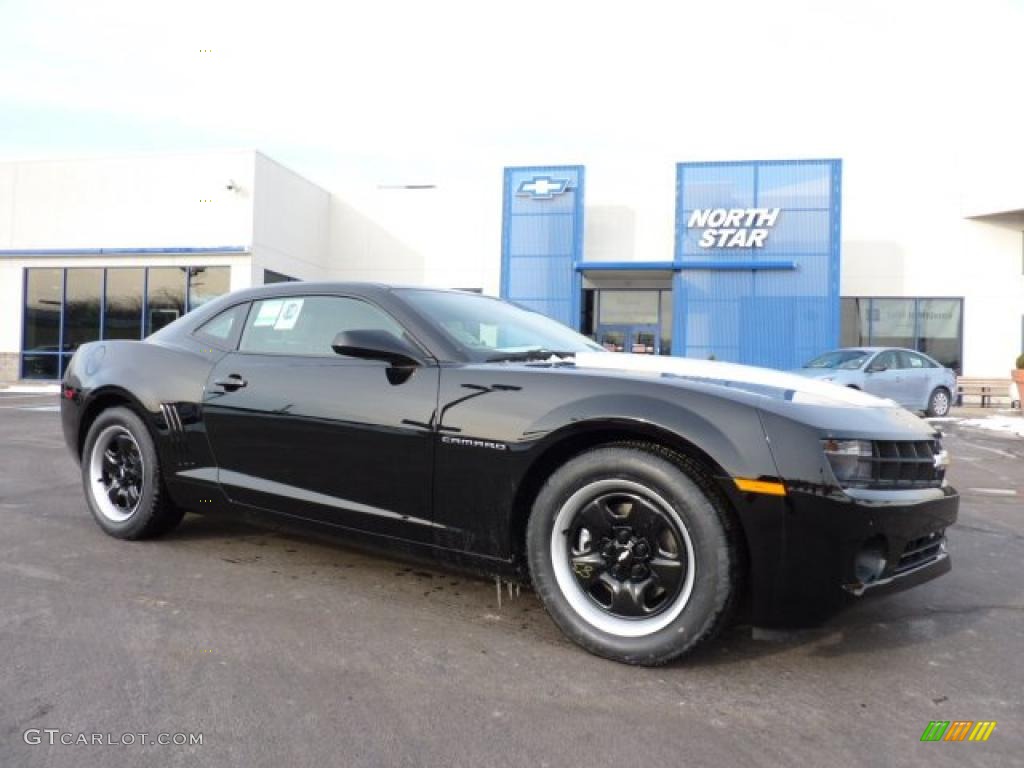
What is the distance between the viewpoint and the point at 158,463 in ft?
12.7

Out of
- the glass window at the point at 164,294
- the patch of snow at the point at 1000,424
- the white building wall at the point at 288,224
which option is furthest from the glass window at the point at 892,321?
the glass window at the point at 164,294

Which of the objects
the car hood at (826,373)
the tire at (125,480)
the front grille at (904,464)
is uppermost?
the car hood at (826,373)

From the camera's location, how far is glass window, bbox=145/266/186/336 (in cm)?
2055

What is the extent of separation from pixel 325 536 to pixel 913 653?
A: 7.81ft

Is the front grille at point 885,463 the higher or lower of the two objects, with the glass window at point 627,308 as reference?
lower

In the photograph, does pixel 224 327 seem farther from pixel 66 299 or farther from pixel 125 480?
pixel 66 299

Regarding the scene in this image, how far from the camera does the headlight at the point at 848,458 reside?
2.39 meters

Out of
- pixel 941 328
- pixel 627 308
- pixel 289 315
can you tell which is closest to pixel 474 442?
pixel 289 315

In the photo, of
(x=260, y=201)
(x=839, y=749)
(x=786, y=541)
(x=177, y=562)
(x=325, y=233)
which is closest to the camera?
(x=839, y=749)

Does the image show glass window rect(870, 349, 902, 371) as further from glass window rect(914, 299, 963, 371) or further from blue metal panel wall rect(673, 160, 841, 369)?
glass window rect(914, 299, 963, 371)

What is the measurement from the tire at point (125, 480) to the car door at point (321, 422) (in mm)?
549

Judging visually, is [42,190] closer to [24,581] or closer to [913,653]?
[24,581]

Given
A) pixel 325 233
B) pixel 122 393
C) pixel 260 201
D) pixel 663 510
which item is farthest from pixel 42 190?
pixel 663 510

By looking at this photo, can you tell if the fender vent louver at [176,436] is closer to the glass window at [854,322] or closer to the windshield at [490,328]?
the windshield at [490,328]
